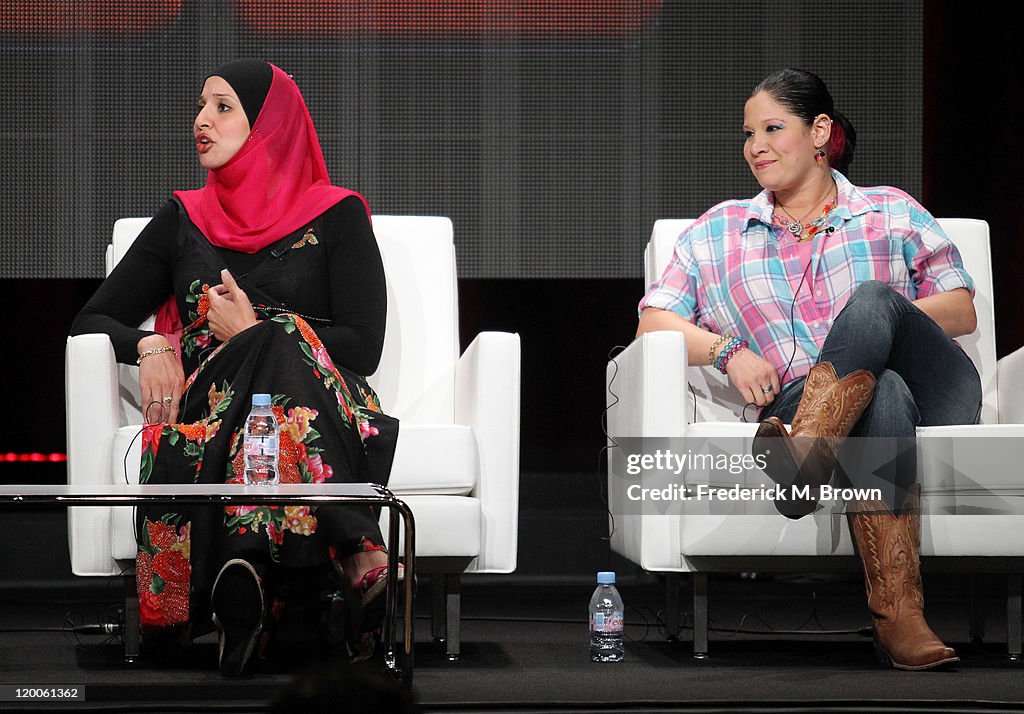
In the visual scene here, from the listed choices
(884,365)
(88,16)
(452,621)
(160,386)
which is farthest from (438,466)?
(88,16)

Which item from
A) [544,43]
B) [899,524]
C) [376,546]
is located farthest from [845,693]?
[544,43]

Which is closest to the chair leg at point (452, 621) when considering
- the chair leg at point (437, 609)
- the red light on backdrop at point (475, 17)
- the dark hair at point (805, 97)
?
the chair leg at point (437, 609)

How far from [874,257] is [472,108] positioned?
1.48 metres

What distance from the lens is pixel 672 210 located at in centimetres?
376

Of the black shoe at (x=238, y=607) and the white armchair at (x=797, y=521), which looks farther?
the white armchair at (x=797, y=521)

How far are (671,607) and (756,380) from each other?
18.9 inches

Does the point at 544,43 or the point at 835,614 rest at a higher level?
the point at 544,43

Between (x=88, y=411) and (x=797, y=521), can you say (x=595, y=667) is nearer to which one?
(x=797, y=521)

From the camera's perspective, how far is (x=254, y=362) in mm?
2152

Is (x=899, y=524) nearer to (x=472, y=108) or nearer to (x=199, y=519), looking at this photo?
(x=199, y=519)

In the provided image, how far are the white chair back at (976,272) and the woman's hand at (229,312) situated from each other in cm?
89

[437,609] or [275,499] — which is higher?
[275,499]

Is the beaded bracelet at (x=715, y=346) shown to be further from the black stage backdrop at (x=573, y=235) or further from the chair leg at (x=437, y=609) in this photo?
the black stage backdrop at (x=573, y=235)

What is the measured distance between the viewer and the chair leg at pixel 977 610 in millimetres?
2555
